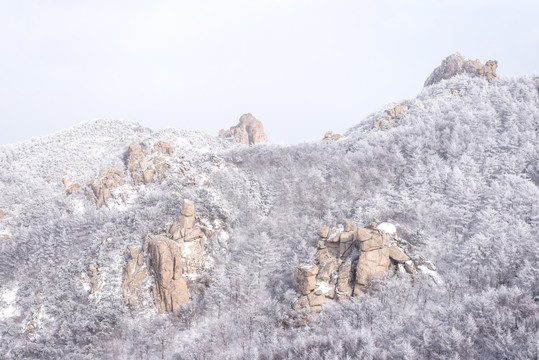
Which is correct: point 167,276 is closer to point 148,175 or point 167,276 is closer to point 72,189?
point 148,175

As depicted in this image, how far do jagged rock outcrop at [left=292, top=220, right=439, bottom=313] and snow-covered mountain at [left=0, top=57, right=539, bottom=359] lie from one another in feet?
3.95

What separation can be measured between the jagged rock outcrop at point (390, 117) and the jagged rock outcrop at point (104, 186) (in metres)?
64.5

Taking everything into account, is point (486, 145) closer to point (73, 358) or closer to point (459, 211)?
point (459, 211)

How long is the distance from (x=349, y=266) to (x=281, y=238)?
1441 centimetres

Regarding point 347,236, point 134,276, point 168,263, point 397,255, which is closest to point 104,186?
point 134,276

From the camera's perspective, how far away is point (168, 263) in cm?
4131

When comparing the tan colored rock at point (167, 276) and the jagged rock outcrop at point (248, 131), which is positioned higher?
the jagged rock outcrop at point (248, 131)

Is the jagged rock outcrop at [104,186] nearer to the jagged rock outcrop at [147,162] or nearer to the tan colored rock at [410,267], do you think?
the jagged rock outcrop at [147,162]

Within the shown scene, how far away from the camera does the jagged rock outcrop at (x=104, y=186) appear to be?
56.1 m

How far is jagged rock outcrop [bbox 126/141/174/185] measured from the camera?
61.9 meters

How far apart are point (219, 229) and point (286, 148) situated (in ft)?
110

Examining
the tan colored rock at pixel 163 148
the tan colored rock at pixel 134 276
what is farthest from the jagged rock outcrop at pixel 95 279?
the tan colored rock at pixel 163 148

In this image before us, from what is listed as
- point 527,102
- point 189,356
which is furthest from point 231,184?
point 527,102

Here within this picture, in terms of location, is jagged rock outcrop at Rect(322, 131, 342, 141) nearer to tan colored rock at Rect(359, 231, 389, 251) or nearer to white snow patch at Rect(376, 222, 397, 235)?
white snow patch at Rect(376, 222, 397, 235)
